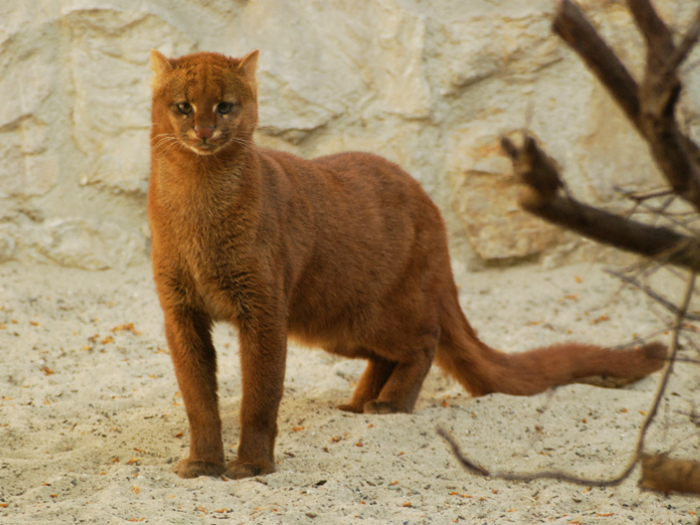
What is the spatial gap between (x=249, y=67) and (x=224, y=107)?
11.2 inches

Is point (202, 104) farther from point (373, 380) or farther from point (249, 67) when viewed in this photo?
point (373, 380)

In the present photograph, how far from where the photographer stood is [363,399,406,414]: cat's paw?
412cm

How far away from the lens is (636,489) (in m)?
3.04

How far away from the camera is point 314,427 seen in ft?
12.8

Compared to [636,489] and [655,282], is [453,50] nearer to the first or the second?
[655,282]

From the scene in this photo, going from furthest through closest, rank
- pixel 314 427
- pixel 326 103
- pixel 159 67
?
pixel 326 103 < pixel 314 427 < pixel 159 67

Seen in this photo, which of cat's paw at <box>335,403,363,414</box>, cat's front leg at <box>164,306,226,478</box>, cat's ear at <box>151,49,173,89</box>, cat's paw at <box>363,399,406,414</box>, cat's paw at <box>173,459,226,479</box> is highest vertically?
cat's ear at <box>151,49,173,89</box>

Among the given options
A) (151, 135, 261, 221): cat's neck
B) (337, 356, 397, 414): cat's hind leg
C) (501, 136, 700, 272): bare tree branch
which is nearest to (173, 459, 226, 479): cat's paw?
(151, 135, 261, 221): cat's neck

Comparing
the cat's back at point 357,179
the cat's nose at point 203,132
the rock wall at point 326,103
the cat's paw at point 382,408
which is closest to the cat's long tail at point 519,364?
the cat's paw at point 382,408

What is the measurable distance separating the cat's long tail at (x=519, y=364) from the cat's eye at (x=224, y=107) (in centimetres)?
172

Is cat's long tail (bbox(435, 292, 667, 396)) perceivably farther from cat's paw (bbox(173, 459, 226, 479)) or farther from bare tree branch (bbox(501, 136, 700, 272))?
bare tree branch (bbox(501, 136, 700, 272))

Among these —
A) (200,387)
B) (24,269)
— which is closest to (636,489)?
(200,387)

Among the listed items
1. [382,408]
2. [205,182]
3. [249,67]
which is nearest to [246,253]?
[205,182]

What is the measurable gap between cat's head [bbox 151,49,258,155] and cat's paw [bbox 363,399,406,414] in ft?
5.04
